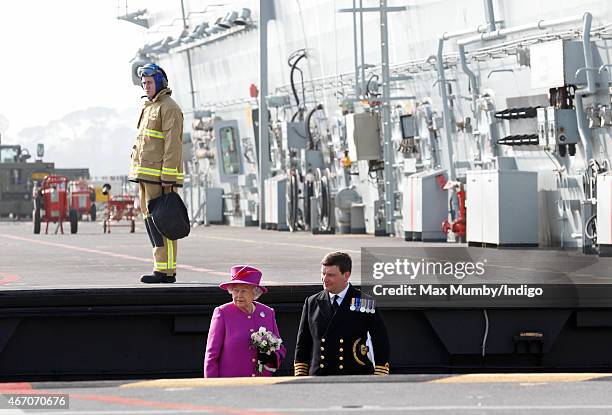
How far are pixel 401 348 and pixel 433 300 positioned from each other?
680mm

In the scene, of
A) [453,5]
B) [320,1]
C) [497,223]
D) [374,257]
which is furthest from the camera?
[320,1]

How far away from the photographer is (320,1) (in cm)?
4338

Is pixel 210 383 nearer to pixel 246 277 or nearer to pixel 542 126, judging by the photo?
pixel 246 277

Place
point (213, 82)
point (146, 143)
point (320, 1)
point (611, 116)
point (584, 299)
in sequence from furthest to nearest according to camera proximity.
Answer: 1. point (213, 82)
2. point (320, 1)
3. point (611, 116)
4. point (146, 143)
5. point (584, 299)

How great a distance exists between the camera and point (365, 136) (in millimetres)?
37531

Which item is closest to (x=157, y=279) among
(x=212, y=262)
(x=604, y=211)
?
(x=212, y=262)

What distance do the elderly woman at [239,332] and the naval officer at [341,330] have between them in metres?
0.26

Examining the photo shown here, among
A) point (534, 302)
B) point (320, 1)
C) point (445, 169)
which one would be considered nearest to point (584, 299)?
point (534, 302)

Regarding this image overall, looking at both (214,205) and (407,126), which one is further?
(214,205)

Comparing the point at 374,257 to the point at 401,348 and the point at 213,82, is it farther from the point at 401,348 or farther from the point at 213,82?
the point at 213,82

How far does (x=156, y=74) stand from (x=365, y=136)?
21.5m

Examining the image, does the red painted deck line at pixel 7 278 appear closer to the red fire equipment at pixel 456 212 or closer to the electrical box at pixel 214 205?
the red fire equipment at pixel 456 212

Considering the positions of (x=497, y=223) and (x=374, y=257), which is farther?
(x=497, y=223)

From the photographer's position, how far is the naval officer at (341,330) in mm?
10844
